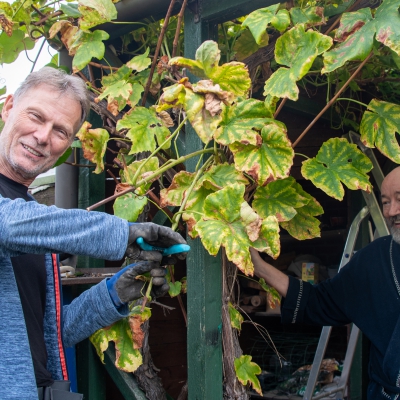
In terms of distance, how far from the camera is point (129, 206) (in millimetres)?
1501

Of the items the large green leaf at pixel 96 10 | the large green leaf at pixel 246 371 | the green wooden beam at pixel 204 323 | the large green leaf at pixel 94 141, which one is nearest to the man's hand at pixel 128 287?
the green wooden beam at pixel 204 323

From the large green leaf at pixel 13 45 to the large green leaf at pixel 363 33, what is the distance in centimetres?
128

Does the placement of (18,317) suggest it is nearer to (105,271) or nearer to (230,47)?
(105,271)

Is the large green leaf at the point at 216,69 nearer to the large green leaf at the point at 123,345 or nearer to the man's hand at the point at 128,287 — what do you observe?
the man's hand at the point at 128,287

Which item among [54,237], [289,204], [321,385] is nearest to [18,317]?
[54,237]

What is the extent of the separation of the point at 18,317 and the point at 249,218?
1.93ft

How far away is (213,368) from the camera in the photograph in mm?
1493

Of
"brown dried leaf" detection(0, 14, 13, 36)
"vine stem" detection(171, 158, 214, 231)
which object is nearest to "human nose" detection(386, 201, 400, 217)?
"vine stem" detection(171, 158, 214, 231)

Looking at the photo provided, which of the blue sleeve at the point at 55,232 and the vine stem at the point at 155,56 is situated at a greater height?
the vine stem at the point at 155,56

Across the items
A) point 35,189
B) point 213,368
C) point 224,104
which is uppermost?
point 224,104

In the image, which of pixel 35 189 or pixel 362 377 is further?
pixel 362 377

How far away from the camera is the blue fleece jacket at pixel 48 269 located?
3.15 feet

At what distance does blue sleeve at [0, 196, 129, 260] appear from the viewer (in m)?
0.95

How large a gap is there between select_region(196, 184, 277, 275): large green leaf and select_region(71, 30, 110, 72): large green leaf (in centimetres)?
68
